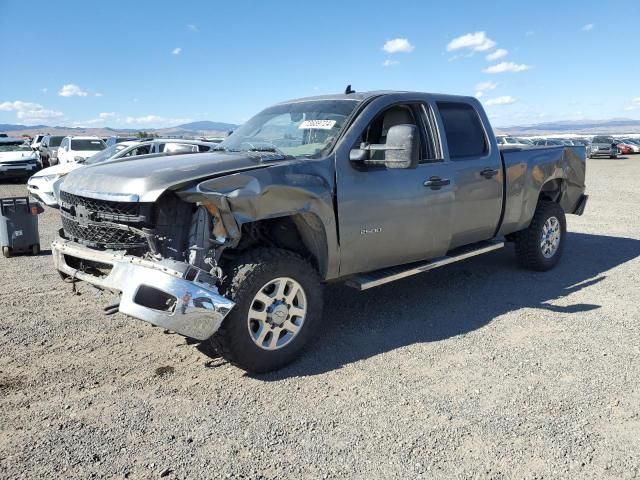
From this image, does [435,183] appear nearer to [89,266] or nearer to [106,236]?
[106,236]

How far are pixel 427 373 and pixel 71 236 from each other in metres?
2.88

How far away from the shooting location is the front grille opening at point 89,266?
12.4 ft

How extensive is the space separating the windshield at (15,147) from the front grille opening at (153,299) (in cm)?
2009

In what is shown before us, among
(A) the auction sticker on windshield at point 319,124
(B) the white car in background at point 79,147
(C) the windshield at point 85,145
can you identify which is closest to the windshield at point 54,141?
(B) the white car in background at point 79,147

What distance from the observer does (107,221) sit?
3656 millimetres

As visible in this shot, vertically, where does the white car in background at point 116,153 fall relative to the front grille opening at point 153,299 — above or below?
above

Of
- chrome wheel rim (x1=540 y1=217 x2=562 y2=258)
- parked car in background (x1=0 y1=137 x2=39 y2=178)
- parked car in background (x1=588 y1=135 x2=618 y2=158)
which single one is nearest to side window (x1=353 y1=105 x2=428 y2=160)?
chrome wheel rim (x1=540 y1=217 x2=562 y2=258)

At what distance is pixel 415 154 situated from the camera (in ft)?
13.2

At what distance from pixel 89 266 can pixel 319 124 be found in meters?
2.14

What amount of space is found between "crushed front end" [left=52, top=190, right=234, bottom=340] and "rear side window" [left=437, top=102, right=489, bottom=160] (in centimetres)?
273

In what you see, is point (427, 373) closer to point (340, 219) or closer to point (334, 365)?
point (334, 365)

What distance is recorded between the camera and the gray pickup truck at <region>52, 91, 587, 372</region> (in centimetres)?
340

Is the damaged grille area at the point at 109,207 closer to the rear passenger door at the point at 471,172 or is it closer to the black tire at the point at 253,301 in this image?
the black tire at the point at 253,301

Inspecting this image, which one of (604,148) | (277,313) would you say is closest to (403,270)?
(277,313)
